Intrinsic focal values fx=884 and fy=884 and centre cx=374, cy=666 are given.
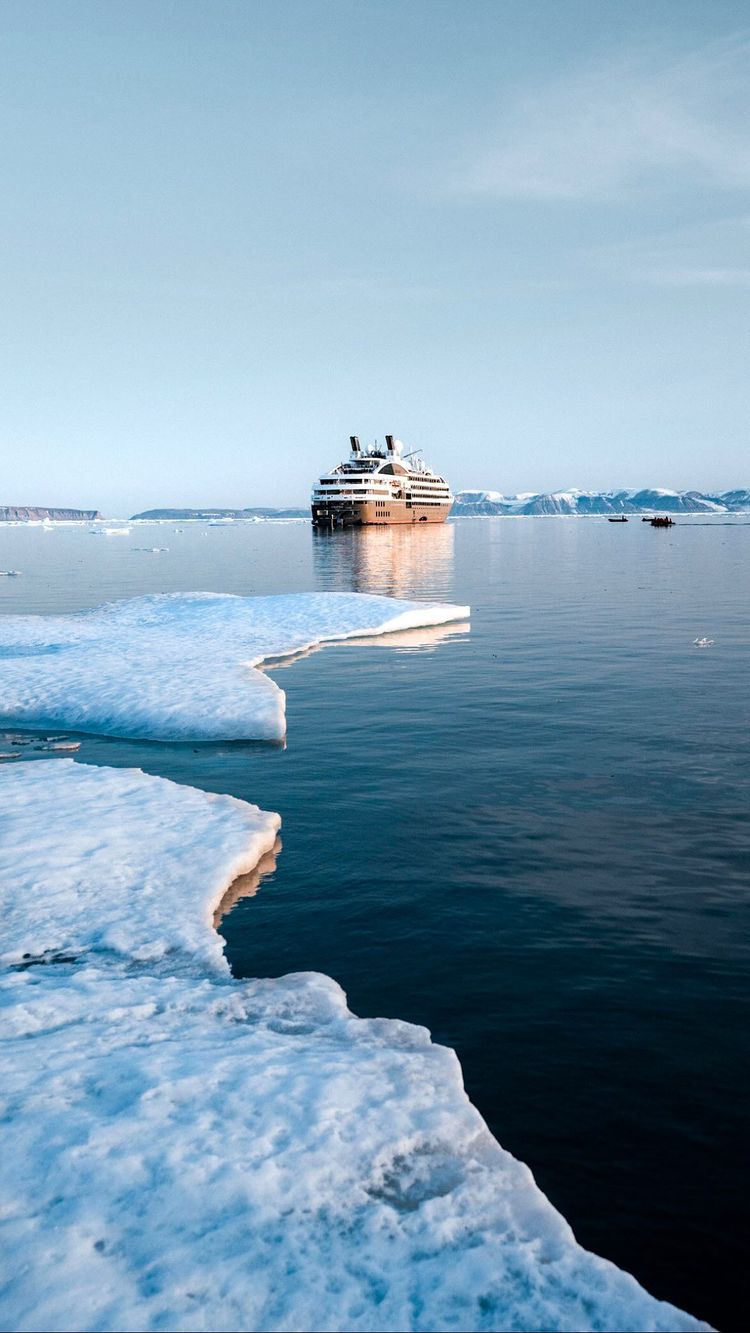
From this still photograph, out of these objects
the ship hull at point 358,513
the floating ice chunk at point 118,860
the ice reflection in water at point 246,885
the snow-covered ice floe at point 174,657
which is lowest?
the ice reflection in water at point 246,885

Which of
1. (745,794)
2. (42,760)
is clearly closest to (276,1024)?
(745,794)

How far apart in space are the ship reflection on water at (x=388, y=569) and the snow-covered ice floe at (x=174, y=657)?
9733 millimetres

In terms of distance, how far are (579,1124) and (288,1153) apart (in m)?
1.64

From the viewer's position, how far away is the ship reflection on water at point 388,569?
41.0 metres

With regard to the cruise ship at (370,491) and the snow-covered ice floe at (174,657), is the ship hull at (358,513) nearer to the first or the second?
the cruise ship at (370,491)

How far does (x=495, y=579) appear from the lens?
4797 cm

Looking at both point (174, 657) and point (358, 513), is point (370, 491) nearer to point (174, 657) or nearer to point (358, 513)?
point (358, 513)

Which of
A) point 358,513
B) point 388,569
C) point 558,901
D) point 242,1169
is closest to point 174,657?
point 558,901

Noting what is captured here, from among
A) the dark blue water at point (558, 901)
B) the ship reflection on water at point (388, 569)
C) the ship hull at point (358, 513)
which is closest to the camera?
the dark blue water at point (558, 901)

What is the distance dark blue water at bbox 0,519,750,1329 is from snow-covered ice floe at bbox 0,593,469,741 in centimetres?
78

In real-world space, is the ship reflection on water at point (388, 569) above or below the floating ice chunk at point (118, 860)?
above

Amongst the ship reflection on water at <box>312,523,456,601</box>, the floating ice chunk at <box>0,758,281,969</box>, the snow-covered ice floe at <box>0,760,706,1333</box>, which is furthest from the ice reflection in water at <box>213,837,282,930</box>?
the ship reflection on water at <box>312,523,456,601</box>

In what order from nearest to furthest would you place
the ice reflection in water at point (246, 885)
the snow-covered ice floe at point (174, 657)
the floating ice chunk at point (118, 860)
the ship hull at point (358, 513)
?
the floating ice chunk at point (118, 860) → the ice reflection in water at point (246, 885) → the snow-covered ice floe at point (174, 657) → the ship hull at point (358, 513)

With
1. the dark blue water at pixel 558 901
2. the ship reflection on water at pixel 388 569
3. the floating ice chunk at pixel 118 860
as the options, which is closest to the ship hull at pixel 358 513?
the ship reflection on water at pixel 388 569
